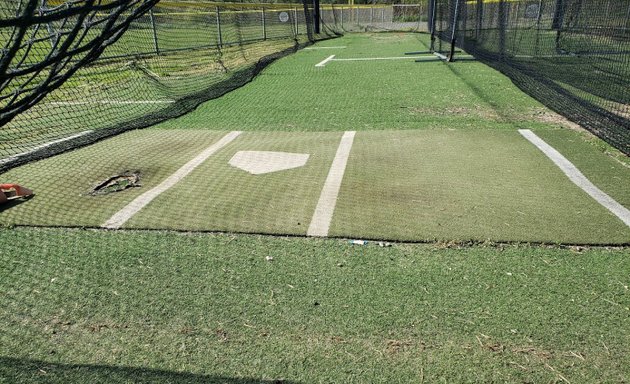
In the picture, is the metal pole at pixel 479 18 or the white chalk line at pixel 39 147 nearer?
the white chalk line at pixel 39 147

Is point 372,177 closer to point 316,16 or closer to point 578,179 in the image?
point 578,179

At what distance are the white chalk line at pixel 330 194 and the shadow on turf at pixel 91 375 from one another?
143cm

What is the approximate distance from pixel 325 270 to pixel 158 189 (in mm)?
2033

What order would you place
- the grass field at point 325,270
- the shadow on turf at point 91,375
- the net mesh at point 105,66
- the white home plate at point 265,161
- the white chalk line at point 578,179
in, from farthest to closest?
the white home plate at point 265,161, the white chalk line at point 578,179, the grass field at point 325,270, the shadow on turf at point 91,375, the net mesh at point 105,66

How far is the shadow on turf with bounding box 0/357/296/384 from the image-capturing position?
2031mm

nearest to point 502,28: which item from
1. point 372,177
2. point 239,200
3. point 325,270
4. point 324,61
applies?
point 324,61

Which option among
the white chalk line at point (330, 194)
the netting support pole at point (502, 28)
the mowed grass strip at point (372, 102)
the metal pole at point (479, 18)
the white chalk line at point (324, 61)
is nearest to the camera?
the white chalk line at point (330, 194)

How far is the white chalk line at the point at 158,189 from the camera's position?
3.57 metres

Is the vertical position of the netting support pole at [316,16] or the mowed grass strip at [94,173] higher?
the netting support pole at [316,16]

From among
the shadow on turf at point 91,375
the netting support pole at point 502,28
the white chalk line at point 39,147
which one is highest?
the netting support pole at point 502,28

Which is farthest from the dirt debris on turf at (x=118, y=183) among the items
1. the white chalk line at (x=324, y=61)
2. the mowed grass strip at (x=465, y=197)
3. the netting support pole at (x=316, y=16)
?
the netting support pole at (x=316, y=16)

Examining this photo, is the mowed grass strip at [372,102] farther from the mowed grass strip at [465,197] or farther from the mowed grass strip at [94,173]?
the mowed grass strip at [465,197]

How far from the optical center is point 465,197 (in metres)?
3.79

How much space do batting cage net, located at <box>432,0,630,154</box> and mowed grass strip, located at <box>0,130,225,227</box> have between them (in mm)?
4894
